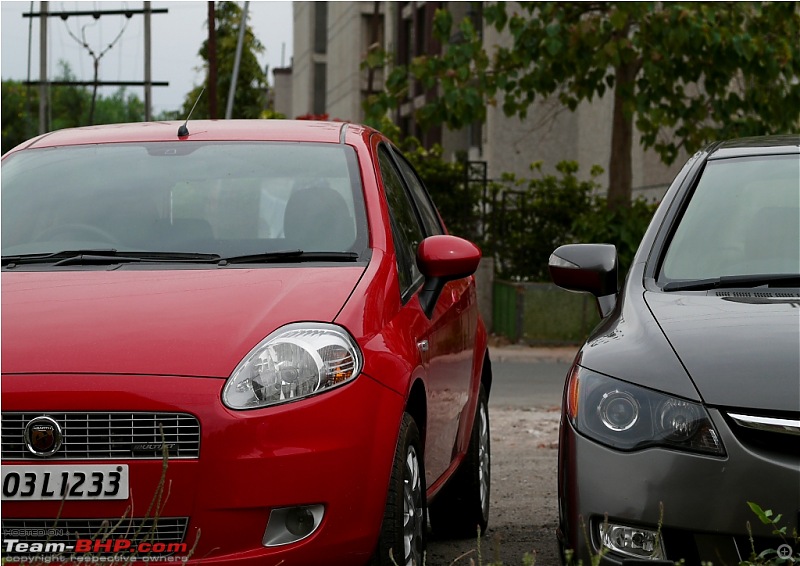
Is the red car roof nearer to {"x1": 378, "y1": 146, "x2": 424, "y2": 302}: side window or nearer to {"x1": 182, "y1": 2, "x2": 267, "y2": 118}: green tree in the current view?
{"x1": 378, "y1": 146, "x2": 424, "y2": 302}: side window

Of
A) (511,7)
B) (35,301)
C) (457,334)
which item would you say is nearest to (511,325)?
(511,7)

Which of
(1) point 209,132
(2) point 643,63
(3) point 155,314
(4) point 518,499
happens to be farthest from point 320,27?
(3) point 155,314

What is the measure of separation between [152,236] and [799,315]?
2222 mm

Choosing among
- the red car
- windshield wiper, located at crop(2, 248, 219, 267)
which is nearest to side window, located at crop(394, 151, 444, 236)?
the red car

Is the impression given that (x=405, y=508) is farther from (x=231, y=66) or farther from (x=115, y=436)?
(x=231, y=66)

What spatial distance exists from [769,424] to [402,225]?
2.05 meters

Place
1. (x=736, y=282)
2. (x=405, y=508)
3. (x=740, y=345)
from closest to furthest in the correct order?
(x=740, y=345)
(x=405, y=508)
(x=736, y=282)

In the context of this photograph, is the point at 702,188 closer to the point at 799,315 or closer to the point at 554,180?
the point at 799,315

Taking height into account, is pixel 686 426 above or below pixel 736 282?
below

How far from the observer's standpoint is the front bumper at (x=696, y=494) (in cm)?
357

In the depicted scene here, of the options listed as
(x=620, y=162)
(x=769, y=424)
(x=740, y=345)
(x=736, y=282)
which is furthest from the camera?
(x=620, y=162)

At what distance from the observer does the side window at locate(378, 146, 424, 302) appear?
16.4 feet

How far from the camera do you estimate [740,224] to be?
493cm

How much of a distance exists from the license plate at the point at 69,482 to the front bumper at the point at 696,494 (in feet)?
4.15
